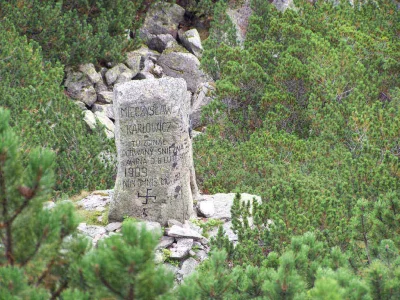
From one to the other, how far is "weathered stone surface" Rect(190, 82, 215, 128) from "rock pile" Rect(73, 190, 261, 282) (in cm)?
739

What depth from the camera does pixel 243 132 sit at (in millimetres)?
13875

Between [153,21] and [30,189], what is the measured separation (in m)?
17.7

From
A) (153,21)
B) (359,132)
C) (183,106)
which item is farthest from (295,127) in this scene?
(153,21)

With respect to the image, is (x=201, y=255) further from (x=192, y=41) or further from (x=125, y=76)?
(x=192, y=41)

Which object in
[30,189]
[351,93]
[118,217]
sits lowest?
[118,217]

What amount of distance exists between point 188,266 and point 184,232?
45cm

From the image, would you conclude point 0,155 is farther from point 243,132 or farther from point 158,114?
point 243,132

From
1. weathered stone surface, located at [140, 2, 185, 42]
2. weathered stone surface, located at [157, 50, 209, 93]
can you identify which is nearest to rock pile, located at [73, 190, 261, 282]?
weathered stone surface, located at [157, 50, 209, 93]

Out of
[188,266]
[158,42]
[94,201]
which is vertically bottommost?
[188,266]

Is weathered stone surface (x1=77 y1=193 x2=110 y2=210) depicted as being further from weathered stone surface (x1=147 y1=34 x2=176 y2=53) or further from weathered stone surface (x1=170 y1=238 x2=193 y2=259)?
weathered stone surface (x1=147 y1=34 x2=176 y2=53)

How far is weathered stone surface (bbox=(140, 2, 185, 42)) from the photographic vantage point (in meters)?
19.7

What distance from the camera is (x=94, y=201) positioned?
27.5 ft

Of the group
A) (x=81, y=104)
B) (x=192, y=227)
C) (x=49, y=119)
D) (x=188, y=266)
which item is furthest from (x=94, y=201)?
(x=81, y=104)

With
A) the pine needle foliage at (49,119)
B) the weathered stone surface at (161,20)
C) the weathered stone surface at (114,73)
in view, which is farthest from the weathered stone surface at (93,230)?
the weathered stone surface at (161,20)
